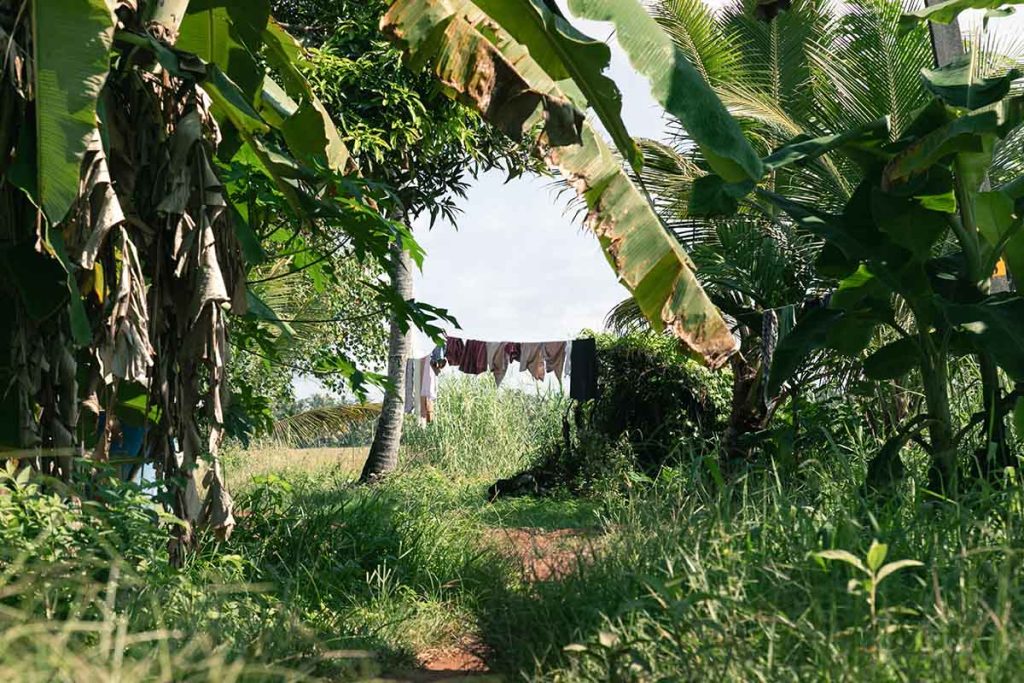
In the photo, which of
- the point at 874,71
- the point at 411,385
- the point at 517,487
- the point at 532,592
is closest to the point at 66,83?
the point at 532,592

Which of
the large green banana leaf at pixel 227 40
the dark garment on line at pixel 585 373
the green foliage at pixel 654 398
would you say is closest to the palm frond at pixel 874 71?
the green foliage at pixel 654 398

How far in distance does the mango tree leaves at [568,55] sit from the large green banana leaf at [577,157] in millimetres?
220

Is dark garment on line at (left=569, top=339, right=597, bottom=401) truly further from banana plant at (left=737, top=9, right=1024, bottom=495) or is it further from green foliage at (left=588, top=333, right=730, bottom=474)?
banana plant at (left=737, top=9, right=1024, bottom=495)

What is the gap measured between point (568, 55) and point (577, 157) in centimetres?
61

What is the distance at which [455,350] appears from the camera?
18.5m

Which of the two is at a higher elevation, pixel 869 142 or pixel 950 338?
pixel 869 142

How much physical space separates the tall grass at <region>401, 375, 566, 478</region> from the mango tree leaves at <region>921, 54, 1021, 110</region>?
10775mm

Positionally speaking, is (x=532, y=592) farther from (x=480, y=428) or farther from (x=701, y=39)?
(x=480, y=428)

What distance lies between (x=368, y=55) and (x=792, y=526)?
8.26m

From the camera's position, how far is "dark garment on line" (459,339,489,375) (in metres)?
18.2

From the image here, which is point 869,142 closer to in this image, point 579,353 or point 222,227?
point 222,227

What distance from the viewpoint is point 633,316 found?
1678 cm

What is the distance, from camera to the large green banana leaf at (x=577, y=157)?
5.55m

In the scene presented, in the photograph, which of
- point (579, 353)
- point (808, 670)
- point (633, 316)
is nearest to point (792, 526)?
point (808, 670)
